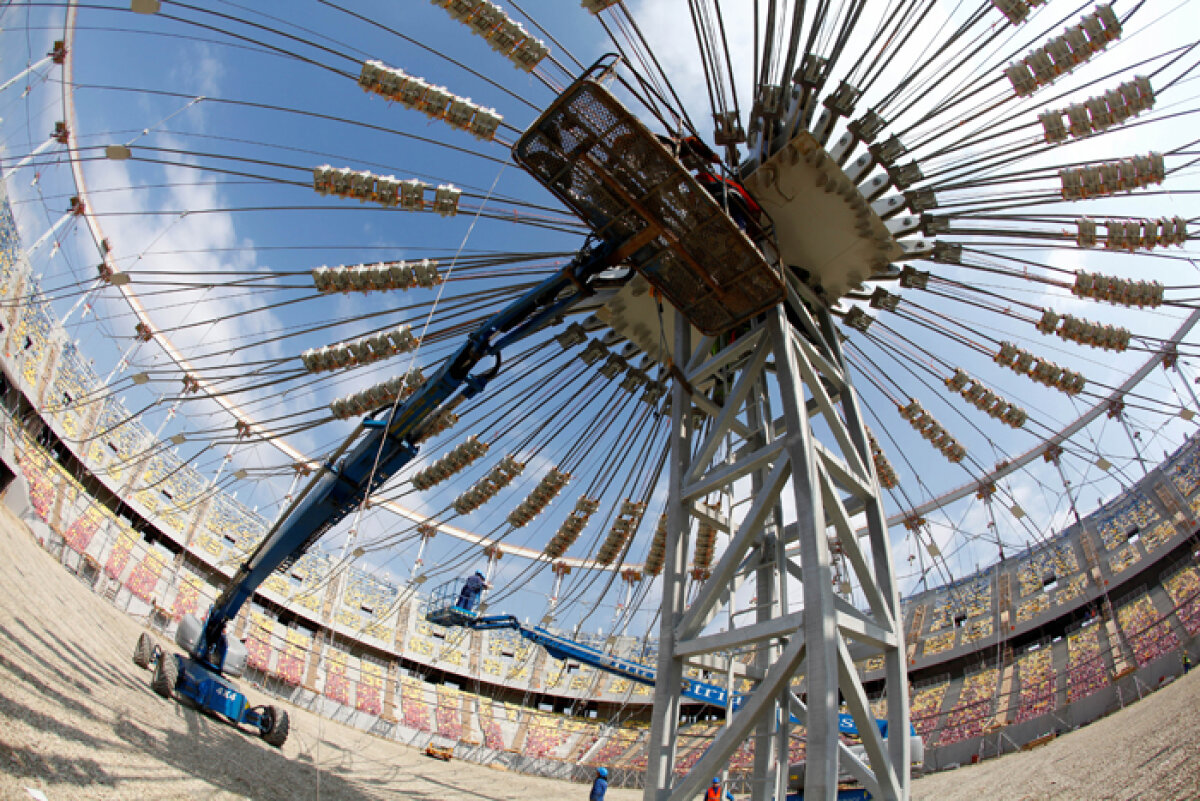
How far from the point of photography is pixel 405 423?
11648 millimetres

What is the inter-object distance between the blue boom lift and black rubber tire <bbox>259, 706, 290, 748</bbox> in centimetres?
78

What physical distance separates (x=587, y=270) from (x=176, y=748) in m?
9.75

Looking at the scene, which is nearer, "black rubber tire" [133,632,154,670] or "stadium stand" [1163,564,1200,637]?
"black rubber tire" [133,632,154,670]

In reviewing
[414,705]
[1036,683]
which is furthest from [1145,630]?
[414,705]

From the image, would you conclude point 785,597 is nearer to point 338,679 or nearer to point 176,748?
point 176,748

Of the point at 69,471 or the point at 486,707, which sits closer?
the point at 69,471

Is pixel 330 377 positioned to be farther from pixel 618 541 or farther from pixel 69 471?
pixel 69 471

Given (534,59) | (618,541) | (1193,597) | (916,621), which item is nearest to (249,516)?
(618,541)

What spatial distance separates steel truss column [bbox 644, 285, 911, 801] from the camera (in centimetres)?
658

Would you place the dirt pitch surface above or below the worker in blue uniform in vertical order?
below

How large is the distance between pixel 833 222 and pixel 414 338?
26.1 ft

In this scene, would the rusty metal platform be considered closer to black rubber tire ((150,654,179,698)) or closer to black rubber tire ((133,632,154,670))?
black rubber tire ((150,654,179,698))

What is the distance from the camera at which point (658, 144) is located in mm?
8094

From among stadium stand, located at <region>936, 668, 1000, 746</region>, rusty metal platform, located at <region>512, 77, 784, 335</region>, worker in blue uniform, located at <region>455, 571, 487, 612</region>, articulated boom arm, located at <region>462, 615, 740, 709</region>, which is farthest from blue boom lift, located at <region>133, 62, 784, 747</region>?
stadium stand, located at <region>936, 668, 1000, 746</region>
